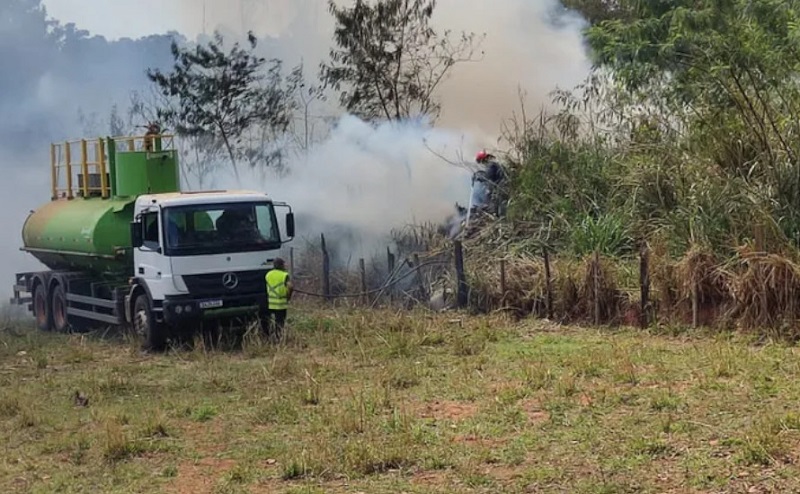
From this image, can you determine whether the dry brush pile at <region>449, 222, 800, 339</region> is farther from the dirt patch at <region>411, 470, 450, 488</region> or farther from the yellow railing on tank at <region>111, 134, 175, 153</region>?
the dirt patch at <region>411, 470, 450, 488</region>

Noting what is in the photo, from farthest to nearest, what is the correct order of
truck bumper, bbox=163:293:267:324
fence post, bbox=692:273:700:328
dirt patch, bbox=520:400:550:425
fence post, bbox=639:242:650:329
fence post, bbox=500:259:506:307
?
fence post, bbox=500:259:506:307 < truck bumper, bbox=163:293:267:324 < fence post, bbox=639:242:650:329 < fence post, bbox=692:273:700:328 < dirt patch, bbox=520:400:550:425

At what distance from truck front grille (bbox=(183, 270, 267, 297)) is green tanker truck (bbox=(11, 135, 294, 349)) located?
1cm

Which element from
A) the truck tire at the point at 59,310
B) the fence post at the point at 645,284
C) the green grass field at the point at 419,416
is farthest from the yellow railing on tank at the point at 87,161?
the fence post at the point at 645,284

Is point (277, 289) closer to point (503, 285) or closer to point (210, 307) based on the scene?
point (210, 307)

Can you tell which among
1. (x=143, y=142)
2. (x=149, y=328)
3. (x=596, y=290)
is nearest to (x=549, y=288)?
(x=596, y=290)

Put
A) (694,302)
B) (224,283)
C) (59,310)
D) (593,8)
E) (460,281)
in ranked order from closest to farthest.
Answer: (694,302) → (224,283) → (460,281) → (59,310) → (593,8)

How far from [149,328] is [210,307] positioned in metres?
1.03

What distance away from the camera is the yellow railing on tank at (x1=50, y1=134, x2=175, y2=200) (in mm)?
16562

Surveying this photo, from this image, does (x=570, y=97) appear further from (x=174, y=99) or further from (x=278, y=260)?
(x=174, y=99)

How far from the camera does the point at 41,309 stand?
18.5 meters

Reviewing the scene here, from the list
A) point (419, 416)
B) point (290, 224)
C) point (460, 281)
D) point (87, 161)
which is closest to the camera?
point (419, 416)

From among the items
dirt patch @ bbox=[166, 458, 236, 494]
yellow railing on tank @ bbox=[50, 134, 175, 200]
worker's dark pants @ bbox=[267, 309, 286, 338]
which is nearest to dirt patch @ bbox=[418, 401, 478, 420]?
dirt patch @ bbox=[166, 458, 236, 494]

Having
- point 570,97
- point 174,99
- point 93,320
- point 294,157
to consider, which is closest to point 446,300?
point 570,97

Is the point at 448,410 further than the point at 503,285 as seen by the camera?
No
